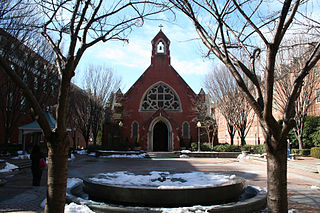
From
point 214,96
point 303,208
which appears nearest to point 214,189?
point 303,208

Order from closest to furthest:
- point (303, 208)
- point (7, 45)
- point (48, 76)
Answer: point (303, 208) → point (7, 45) → point (48, 76)

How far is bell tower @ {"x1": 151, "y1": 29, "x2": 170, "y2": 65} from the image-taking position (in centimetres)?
3581

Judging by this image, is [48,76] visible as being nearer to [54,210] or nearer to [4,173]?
[4,173]

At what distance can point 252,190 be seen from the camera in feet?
28.9

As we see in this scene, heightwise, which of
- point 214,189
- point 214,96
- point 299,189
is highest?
point 214,96

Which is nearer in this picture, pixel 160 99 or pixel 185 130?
pixel 185 130

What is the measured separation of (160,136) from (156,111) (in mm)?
3491

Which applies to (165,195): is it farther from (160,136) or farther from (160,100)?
(160,100)

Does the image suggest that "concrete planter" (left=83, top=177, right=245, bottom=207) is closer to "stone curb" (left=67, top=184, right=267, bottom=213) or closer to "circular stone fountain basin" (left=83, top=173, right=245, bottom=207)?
"circular stone fountain basin" (left=83, top=173, right=245, bottom=207)

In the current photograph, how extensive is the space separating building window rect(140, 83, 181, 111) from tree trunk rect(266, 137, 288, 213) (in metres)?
30.1

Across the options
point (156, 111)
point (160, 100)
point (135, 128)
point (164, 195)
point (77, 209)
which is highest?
point (160, 100)

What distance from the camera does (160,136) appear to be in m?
33.6

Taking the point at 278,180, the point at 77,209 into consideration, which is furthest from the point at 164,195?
the point at 278,180

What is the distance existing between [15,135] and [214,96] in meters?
23.0
